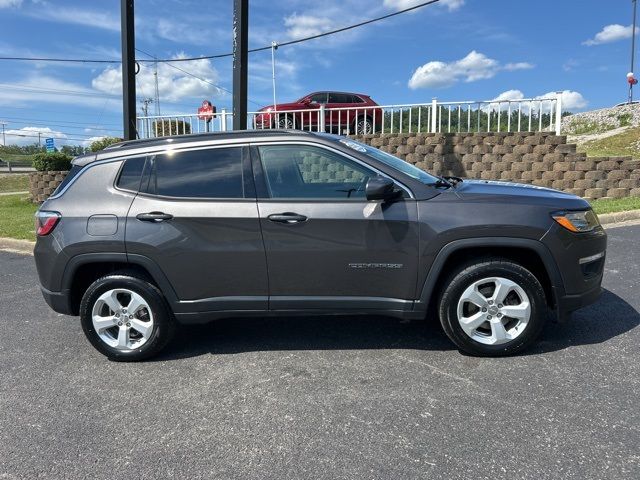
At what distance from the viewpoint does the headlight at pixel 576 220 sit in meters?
3.46

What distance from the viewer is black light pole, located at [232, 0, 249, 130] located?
823cm

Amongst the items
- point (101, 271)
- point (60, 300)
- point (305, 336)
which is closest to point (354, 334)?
point (305, 336)

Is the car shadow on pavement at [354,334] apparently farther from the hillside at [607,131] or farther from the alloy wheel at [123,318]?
the hillside at [607,131]

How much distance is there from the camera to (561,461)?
2.39 meters

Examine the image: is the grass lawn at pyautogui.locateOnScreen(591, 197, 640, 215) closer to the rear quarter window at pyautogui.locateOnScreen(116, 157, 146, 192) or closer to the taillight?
the rear quarter window at pyautogui.locateOnScreen(116, 157, 146, 192)

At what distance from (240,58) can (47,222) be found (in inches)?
217

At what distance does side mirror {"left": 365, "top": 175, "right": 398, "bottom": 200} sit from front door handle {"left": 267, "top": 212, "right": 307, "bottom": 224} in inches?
20.5

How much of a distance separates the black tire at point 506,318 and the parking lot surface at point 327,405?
117 mm

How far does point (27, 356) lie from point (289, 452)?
2691mm

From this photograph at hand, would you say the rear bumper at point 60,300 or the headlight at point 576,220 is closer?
the headlight at point 576,220

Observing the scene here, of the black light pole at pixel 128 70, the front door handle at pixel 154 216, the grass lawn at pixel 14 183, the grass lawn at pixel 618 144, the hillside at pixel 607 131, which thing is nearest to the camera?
the front door handle at pixel 154 216

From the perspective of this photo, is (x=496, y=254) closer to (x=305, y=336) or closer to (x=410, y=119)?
(x=305, y=336)

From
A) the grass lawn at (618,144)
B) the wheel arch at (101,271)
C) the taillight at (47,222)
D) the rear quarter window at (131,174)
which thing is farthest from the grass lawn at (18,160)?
the rear quarter window at (131,174)

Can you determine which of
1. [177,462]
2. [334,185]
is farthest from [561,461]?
[334,185]
